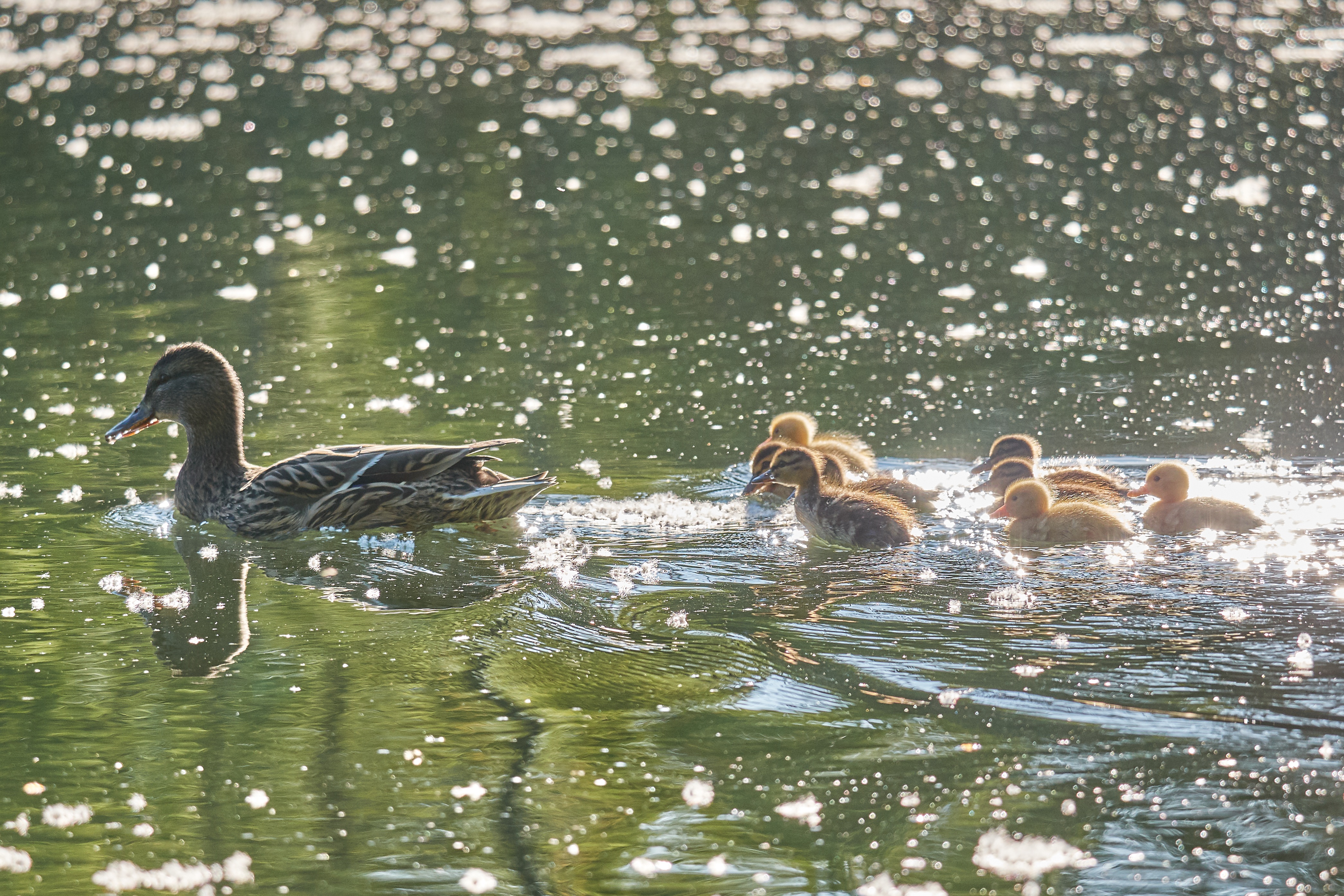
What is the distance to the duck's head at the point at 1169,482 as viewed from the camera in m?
7.21

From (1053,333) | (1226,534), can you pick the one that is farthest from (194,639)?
(1053,333)

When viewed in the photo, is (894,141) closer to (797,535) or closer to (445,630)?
(797,535)

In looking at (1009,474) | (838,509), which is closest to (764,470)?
(838,509)

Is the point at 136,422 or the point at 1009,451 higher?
the point at 1009,451

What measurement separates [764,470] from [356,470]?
2.04 meters

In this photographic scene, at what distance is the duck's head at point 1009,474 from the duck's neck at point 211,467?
3.78m

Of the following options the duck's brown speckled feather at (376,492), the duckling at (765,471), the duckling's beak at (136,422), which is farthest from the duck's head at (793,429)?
the duckling's beak at (136,422)

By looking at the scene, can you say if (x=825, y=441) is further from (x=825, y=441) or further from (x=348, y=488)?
(x=348, y=488)

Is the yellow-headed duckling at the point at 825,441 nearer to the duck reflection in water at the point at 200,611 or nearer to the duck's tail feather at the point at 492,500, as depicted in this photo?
the duck's tail feather at the point at 492,500

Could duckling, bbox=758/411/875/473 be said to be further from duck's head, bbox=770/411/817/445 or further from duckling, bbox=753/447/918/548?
duckling, bbox=753/447/918/548

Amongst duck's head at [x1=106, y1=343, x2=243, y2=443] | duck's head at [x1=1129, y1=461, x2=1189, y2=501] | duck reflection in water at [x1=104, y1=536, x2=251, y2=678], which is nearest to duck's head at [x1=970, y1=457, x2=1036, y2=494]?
duck's head at [x1=1129, y1=461, x2=1189, y2=501]

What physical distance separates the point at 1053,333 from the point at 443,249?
229 inches

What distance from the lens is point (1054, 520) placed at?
690cm

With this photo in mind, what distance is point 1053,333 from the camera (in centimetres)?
1103
